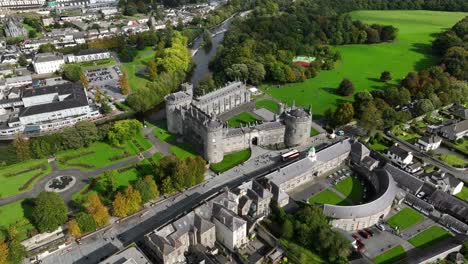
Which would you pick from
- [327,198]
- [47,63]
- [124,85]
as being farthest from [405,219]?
[47,63]

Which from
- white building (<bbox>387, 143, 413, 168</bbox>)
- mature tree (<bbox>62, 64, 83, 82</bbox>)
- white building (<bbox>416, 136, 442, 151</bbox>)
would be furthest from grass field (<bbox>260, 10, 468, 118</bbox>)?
mature tree (<bbox>62, 64, 83, 82</bbox>)

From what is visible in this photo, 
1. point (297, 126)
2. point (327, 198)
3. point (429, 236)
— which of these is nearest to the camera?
point (429, 236)

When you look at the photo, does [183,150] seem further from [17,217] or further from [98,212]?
[17,217]

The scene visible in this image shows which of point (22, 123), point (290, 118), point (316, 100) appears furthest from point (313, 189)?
point (22, 123)

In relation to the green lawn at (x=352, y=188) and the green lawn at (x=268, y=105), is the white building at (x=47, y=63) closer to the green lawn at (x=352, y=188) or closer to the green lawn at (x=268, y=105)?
the green lawn at (x=268, y=105)

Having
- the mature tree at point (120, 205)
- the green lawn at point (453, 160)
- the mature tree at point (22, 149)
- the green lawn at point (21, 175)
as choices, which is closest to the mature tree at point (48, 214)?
the mature tree at point (120, 205)

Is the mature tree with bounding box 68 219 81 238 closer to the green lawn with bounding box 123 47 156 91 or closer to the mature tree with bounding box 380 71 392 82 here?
the green lawn with bounding box 123 47 156 91

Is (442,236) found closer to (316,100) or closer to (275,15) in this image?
(316,100)
